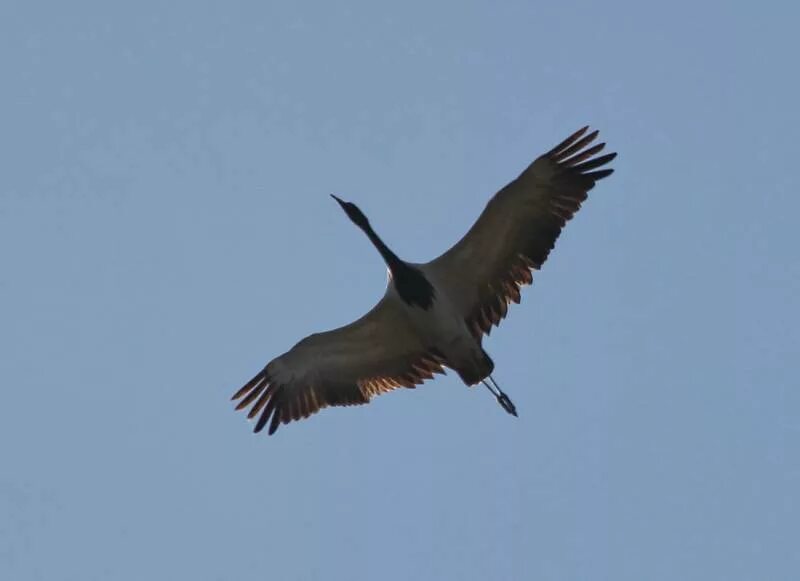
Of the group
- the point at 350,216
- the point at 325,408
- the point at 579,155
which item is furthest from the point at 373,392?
the point at 579,155

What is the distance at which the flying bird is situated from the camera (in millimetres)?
32500

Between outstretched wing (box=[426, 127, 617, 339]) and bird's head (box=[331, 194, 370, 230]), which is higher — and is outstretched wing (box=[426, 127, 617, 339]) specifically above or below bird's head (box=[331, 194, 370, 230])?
below

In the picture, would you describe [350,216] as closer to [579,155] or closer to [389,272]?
[389,272]

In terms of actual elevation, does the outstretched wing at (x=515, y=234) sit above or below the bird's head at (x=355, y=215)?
Result: below

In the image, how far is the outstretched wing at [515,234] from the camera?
32.5 meters

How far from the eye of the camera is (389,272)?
107 ft

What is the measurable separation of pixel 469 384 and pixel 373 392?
1.85m

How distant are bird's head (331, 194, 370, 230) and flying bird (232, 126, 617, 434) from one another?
0.05 ft

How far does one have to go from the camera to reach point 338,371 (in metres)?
33.8

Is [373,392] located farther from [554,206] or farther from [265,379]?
[554,206]

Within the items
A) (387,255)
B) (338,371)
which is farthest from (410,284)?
(338,371)

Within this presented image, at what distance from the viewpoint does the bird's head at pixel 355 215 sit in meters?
33.0

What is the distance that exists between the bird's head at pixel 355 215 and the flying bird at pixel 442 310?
2 cm

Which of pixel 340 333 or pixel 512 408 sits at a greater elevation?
pixel 340 333
